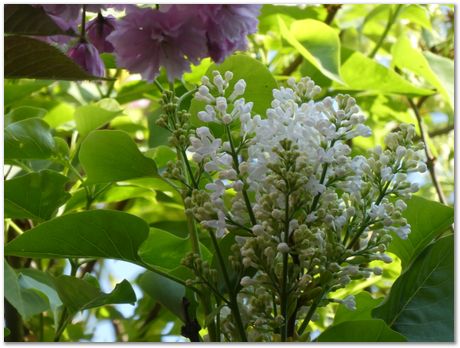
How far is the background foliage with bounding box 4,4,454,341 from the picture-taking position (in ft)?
1.74

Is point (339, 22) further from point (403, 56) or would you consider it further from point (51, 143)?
point (51, 143)

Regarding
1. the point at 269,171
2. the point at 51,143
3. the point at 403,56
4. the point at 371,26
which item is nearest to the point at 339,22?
the point at 371,26

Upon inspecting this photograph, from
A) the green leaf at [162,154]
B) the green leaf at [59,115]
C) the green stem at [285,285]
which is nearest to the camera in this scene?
the green stem at [285,285]

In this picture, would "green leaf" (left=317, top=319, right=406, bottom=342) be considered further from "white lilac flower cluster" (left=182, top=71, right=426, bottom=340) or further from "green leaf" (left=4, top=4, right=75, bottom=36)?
"green leaf" (left=4, top=4, right=75, bottom=36)

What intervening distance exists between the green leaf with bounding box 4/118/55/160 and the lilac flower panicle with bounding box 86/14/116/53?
0.42 feet

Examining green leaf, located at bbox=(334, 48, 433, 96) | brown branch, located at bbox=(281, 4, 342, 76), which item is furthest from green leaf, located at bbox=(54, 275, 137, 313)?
brown branch, located at bbox=(281, 4, 342, 76)

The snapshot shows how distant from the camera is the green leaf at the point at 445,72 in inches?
29.2

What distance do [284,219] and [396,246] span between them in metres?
0.17

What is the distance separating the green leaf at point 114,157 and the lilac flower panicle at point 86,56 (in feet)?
0.15

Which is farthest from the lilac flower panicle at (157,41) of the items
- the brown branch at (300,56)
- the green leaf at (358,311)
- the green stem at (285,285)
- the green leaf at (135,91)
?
the brown branch at (300,56)

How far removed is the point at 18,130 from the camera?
2.10 feet

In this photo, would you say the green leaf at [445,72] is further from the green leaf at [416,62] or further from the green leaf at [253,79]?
the green leaf at [253,79]

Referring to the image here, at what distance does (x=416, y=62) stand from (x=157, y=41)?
362mm

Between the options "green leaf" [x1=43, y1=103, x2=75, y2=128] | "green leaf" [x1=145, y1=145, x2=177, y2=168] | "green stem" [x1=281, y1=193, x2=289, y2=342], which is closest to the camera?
"green stem" [x1=281, y1=193, x2=289, y2=342]
